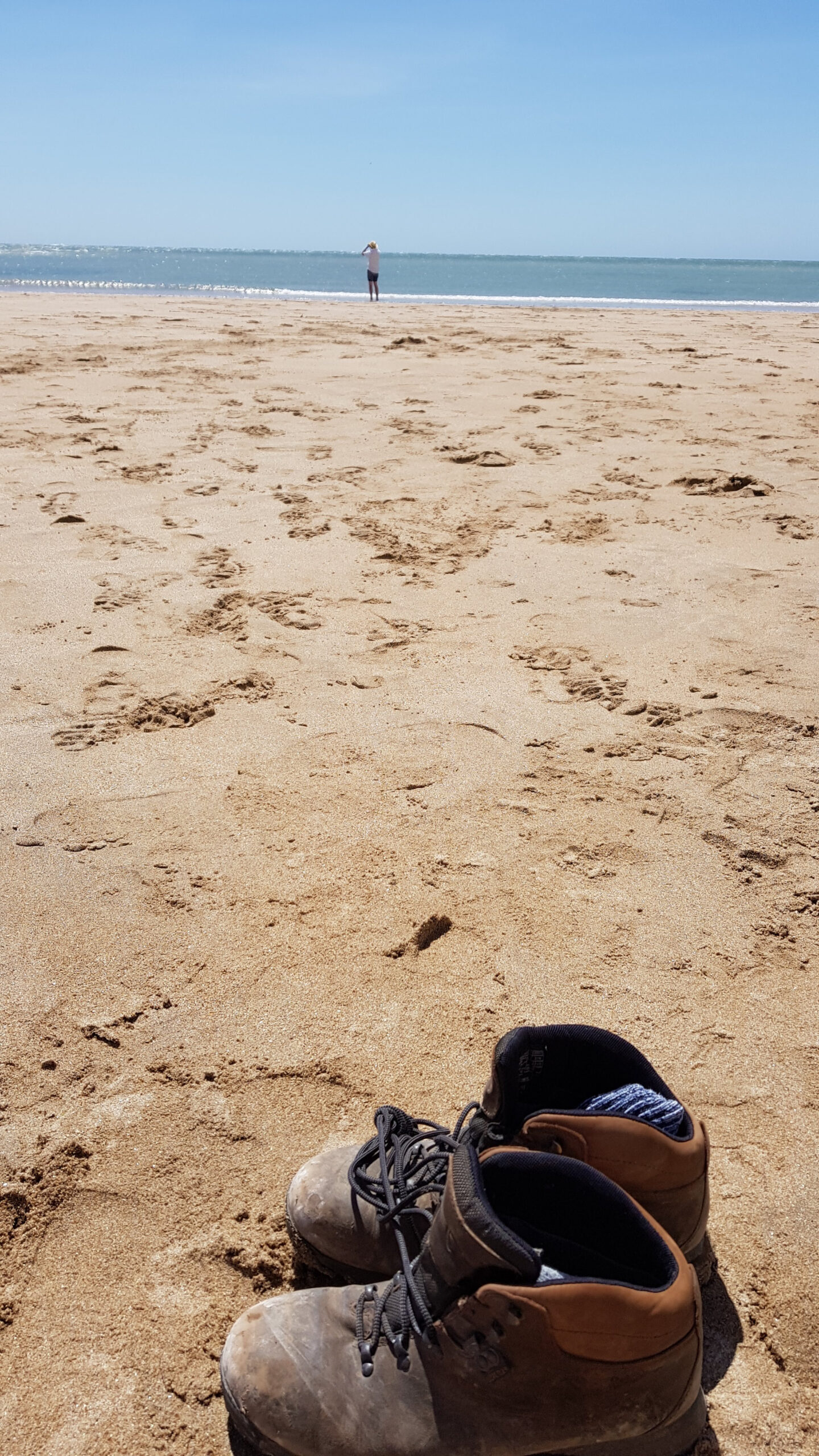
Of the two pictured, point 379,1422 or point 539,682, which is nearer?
point 379,1422

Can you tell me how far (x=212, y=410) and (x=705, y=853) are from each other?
15.1ft

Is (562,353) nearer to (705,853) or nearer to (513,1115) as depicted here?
(705,853)

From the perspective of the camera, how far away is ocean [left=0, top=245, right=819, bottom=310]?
2262 centimetres

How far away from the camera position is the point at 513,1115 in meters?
1.16

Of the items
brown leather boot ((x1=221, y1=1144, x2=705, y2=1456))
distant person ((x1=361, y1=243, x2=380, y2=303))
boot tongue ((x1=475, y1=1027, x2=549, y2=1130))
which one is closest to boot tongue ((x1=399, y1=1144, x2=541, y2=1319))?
brown leather boot ((x1=221, y1=1144, x2=705, y2=1456))

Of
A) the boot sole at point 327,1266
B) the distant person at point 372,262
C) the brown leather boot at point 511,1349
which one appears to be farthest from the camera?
the distant person at point 372,262

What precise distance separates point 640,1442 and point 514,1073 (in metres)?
0.41

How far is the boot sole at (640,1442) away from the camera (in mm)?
1025

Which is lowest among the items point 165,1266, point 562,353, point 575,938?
point 165,1266

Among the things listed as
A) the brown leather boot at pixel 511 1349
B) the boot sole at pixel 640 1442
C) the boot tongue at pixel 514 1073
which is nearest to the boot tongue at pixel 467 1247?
the brown leather boot at pixel 511 1349

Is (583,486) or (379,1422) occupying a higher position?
(583,486)

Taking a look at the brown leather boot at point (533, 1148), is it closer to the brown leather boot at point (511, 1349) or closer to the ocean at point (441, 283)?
the brown leather boot at point (511, 1349)

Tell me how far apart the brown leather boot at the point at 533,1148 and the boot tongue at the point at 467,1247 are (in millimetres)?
92

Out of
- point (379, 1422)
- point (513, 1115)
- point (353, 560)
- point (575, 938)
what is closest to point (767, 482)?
point (353, 560)
